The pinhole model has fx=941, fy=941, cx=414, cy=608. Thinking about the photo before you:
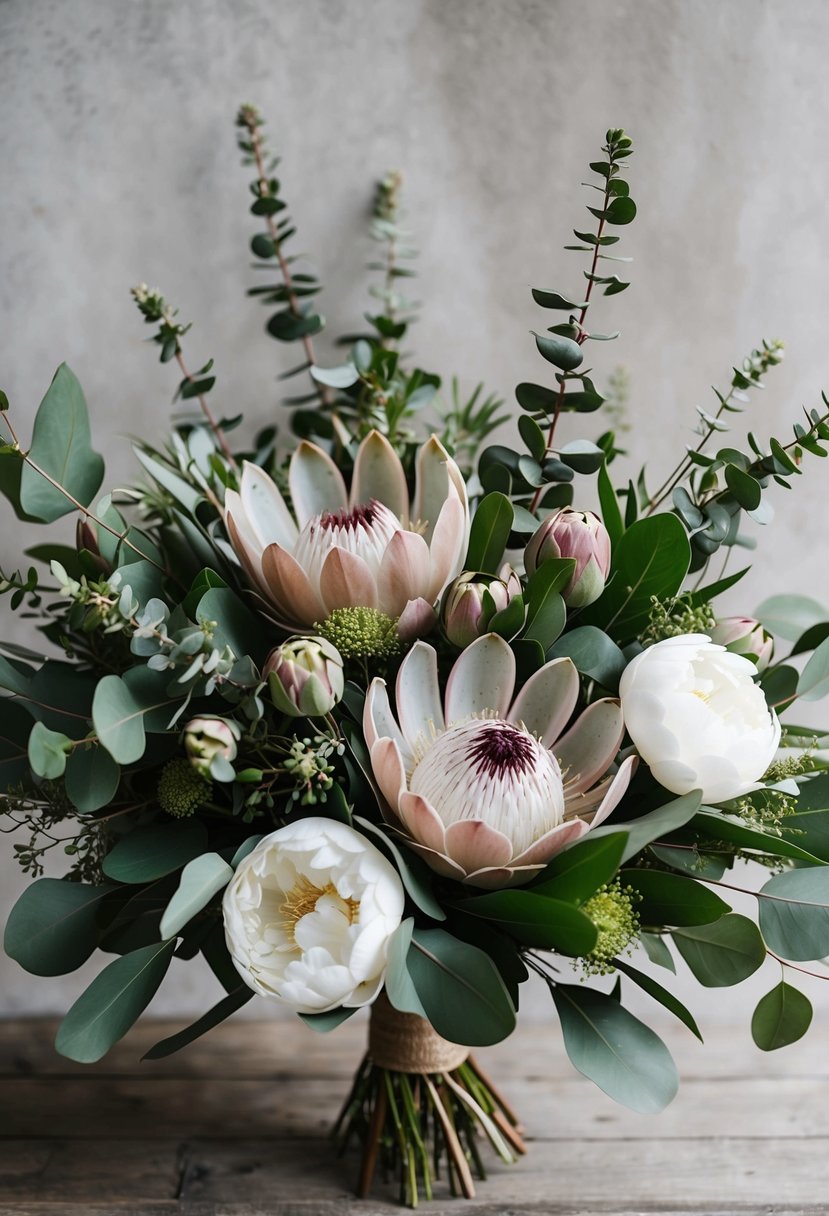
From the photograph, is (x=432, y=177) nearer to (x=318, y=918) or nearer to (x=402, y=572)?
(x=402, y=572)

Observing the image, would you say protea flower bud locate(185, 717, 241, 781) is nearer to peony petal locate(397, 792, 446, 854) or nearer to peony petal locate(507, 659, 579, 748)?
peony petal locate(397, 792, 446, 854)

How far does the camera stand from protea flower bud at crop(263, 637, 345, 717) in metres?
0.60

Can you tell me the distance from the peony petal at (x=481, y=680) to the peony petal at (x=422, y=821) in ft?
0.32

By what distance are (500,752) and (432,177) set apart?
2.29 ft

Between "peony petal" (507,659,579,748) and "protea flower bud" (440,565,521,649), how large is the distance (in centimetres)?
6

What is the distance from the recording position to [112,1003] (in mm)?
637

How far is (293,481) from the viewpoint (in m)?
0.81

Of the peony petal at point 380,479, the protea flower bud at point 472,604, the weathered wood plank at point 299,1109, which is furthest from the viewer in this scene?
the weathered wood plank at point 299,1109

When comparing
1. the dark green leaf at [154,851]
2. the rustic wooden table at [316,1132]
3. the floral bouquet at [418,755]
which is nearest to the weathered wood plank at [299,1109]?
the rustic wooden table at [316,1132]

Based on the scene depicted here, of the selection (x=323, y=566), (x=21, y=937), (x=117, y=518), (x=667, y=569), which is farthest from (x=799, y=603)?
(x=21, y=937)

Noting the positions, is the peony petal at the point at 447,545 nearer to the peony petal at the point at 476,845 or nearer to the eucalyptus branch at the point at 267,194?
the peony petal at the point at 476,845

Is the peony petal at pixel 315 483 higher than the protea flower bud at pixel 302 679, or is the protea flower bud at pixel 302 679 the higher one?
the peony petal at pixel 315 483

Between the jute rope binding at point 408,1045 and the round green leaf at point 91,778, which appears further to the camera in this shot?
the jute rope binding at point 408,1045

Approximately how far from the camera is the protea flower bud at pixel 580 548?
68 cm
